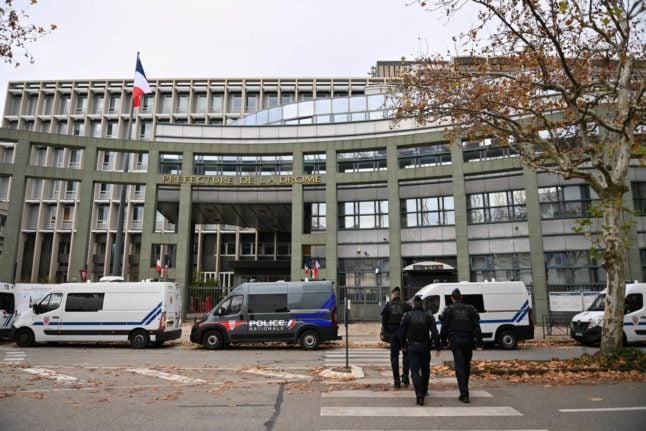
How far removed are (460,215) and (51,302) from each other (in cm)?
2168

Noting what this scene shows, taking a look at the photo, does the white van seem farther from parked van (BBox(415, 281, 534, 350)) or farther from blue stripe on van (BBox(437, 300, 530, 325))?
blue stripe on van (BBox(437, 300, 530, 325))

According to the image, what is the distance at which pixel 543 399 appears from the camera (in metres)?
7.79

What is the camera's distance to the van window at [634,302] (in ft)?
52.6

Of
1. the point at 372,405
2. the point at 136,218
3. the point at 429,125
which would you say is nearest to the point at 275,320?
the point at 372,405

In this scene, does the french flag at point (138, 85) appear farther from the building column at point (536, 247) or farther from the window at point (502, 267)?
the building column at point (536, 247)

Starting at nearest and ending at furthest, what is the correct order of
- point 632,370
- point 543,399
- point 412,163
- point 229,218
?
point 543,399
point 632,370
point 412,163
point 229,218

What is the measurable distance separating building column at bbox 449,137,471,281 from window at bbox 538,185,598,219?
14.2ft

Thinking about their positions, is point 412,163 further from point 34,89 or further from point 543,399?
point 34,89

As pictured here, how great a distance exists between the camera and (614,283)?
1109 cm

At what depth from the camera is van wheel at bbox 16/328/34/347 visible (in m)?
17.0

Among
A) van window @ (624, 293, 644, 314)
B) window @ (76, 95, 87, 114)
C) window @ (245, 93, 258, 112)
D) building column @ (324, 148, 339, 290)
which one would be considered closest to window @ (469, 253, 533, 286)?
building column @ (324, 148, 339, 290)

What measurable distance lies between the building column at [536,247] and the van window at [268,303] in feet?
52.8

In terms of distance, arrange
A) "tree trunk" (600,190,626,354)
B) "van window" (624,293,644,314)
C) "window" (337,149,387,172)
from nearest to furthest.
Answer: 1. "tree trunk" (600,190,626,354)
2. "van window" (624,293,644,314)
3. "window" (337,149,387,172)

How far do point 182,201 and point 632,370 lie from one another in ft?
86.4
